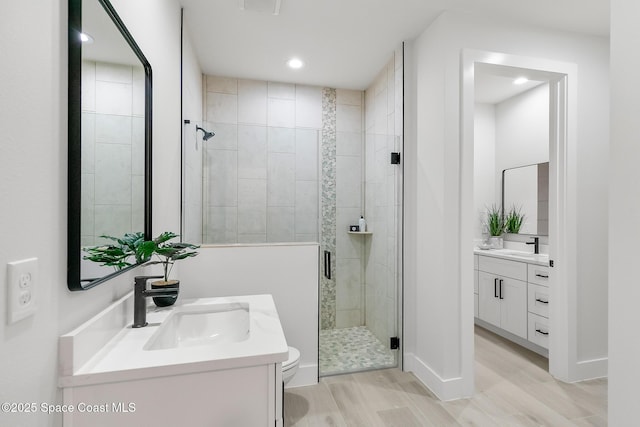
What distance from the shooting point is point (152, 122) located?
1522mm

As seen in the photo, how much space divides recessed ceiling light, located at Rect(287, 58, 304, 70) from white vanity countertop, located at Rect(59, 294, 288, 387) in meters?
2.40

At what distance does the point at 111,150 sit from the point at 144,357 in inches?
27.6

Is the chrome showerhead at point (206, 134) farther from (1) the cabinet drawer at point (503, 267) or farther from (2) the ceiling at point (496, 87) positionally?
(1) the cabinet drawer at point (503, 267)

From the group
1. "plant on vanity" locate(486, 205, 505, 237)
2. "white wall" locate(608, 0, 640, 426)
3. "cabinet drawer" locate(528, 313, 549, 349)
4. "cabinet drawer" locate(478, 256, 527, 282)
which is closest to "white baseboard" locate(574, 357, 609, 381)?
"cabinet drawer" locate(528, 313, 549, 349)

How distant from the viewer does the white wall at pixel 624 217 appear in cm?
112

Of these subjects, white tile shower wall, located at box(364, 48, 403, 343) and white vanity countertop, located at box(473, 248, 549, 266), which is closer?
white tile shower wall, located at box(364, 48, 403, 343)

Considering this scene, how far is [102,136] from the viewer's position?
41.0 inches

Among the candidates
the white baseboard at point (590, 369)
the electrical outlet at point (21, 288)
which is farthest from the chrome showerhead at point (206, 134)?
the white baseboard at point (590, 369)

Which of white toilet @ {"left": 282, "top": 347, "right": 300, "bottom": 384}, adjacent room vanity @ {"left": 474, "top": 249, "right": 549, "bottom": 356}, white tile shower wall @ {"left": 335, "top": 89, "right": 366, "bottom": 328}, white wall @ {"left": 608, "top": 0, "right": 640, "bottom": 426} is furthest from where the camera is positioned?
adjacent room vanity @ {"left": 474, "top": 249, "right": 549, "bottom": 356}

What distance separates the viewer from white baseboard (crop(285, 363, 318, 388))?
230 centimetres

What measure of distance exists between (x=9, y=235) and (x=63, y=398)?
0.50 metres

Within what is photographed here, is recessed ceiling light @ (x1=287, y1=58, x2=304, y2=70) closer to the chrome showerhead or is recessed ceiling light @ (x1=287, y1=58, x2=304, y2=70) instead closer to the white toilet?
the chrome showerhead

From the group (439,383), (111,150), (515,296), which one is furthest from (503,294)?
(111,150)

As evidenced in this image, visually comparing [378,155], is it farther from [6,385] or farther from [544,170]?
[6,385]
